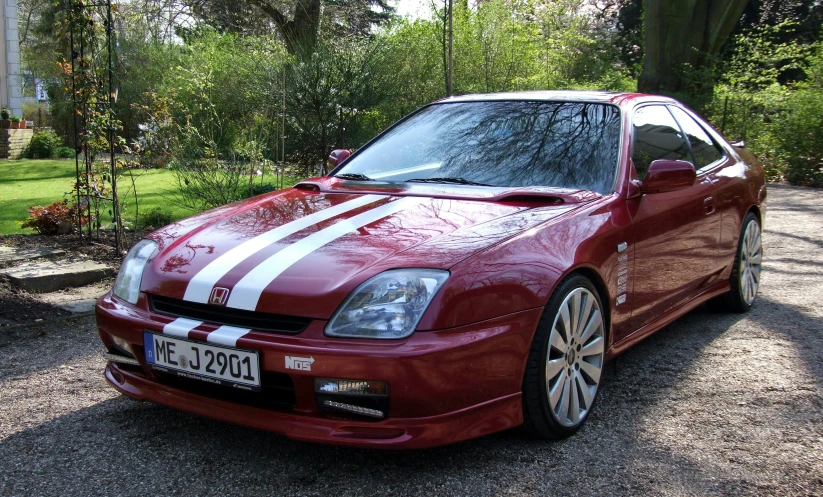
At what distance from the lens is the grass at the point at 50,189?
8703mm

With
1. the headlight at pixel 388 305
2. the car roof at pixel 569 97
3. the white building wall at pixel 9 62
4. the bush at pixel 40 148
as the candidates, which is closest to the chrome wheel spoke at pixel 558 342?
the headlight at pixel 388 305

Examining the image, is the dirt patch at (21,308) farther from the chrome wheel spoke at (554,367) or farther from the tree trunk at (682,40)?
the tree trunk at (682,40)

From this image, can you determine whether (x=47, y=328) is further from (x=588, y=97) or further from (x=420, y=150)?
(x=588, y=97)

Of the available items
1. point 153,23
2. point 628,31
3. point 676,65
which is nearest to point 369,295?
point 676,65

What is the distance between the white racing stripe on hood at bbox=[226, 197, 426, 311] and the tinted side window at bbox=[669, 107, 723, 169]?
2.06m

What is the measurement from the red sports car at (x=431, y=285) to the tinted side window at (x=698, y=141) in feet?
1.52

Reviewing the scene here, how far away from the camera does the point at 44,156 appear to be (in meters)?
18.5

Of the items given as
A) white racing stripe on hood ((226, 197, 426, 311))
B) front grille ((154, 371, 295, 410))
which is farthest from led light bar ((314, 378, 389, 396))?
white racing stripe on hood ((226, 197, 426, 311))

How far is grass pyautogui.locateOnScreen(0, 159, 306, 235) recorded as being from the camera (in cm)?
870

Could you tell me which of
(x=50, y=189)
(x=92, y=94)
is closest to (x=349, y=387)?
(x=92, y=94)

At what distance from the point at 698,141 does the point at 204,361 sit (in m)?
3.27

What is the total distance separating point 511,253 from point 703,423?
1.20m

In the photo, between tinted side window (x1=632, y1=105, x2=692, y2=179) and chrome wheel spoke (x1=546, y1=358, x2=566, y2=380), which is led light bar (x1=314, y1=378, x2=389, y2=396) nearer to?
chrome wheel spoke (x1=546, y1=358, x2=566, y2=380)

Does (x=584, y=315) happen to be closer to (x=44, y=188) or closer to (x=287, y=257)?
(x=287, y=257)
